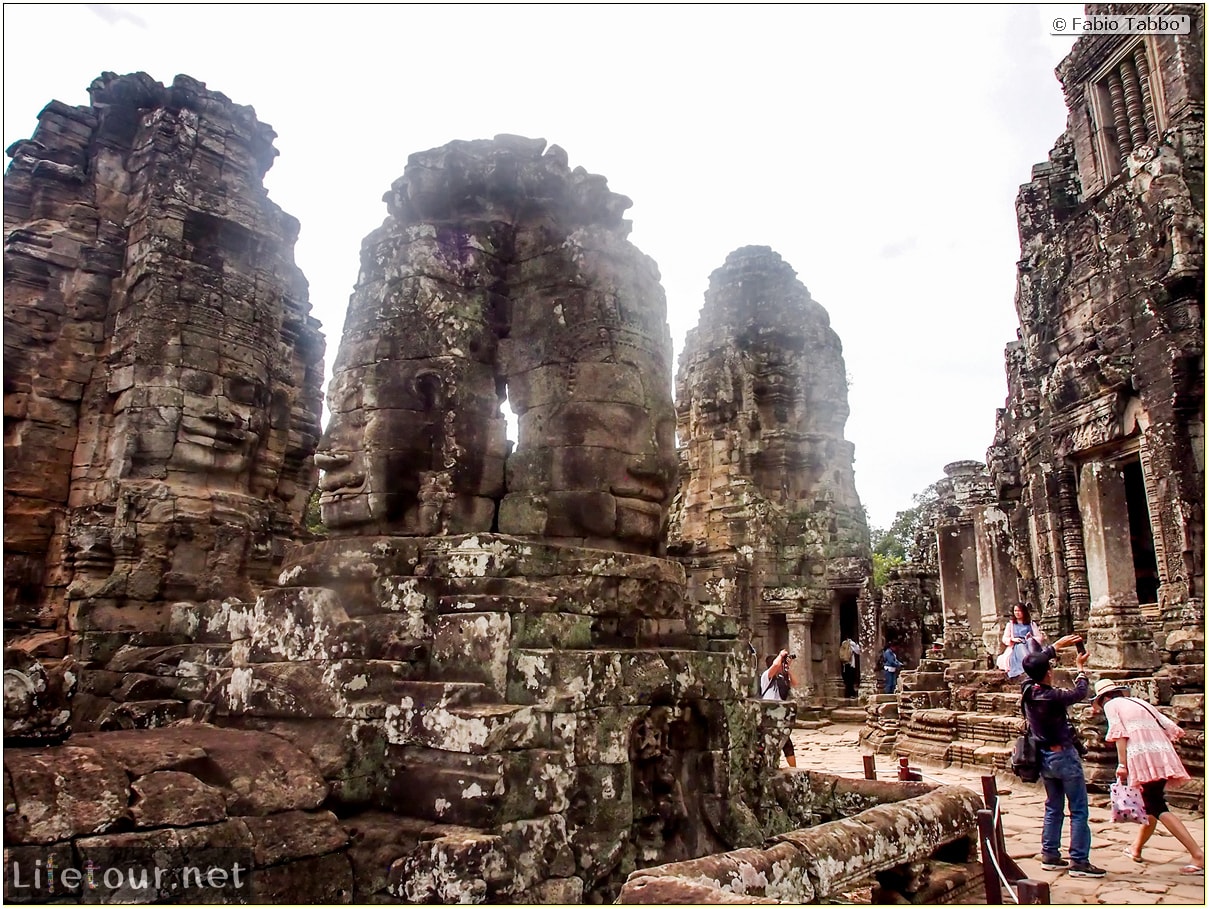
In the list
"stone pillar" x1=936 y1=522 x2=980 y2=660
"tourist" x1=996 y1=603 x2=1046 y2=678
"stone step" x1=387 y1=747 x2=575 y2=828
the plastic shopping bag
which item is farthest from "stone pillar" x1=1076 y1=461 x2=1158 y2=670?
"stone step" x1=387 y1=747 x2=575 y2=828

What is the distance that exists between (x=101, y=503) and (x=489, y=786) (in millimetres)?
5967

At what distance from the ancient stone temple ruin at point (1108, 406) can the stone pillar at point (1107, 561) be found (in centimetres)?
3

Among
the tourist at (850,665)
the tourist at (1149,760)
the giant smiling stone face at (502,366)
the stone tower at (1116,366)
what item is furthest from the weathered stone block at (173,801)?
the tourist at (850,665)

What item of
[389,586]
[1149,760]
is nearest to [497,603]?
[389,586]

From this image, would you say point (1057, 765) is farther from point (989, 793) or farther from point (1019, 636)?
point (1019, 636)

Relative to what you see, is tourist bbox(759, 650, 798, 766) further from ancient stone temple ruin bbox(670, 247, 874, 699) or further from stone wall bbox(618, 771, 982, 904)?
ancient stone temple ruin bbox(670, 247, 874, 699)

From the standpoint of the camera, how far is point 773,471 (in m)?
21.7

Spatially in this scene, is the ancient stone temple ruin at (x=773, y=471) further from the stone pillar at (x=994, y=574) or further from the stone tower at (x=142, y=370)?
the stone tower at (x=142, y=370)

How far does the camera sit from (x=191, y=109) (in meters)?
9.18

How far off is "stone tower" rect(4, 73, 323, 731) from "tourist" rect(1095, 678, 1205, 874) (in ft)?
24.3

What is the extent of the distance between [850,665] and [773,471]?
5645 mm

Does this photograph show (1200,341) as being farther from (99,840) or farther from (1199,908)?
(99,840)

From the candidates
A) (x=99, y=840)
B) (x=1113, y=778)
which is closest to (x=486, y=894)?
(x=99, y=840)

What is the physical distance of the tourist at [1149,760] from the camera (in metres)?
5.98
